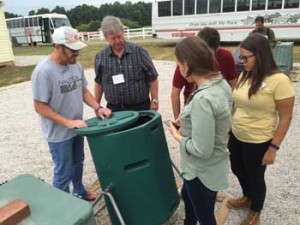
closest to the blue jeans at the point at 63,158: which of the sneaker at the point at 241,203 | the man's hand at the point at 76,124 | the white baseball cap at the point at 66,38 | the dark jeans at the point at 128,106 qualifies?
the man's hand at the point at 76,124

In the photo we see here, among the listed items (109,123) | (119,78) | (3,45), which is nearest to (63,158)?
(109,123)

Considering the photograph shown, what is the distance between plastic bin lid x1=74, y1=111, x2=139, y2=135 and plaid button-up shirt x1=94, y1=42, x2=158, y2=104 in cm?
63

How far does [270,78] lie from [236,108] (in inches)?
16.8

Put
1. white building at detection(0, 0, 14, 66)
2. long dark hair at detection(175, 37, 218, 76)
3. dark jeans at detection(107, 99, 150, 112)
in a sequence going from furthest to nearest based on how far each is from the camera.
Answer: white building at detection(0, 0, 14, 66) < dark jeans at detection(107, 99, 150, 112) < long dark hair at detection(175, 37, 218, 76)

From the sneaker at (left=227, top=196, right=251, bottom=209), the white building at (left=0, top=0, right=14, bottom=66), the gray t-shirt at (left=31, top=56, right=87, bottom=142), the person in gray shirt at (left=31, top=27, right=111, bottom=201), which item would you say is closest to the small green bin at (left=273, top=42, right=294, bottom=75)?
the sneaker at (left=227, top=196, right=251, bottom=209)

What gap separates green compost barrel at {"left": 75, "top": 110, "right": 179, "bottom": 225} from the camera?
2051mm

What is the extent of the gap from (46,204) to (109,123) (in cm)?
73

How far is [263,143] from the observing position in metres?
2.31

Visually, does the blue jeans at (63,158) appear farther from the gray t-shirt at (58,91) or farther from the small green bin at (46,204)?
the small green bin at (46,204)

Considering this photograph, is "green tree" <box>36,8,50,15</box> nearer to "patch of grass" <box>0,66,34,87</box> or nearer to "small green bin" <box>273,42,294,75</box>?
"patch of grass" <box>0,66,34,87</box>

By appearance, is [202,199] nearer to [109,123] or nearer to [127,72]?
[109,123]

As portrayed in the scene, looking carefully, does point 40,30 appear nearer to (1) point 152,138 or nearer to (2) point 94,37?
(2) point 94,37

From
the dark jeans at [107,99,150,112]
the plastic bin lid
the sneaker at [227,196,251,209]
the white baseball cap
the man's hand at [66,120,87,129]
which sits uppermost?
the white baseball cap

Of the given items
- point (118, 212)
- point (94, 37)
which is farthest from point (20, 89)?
point (94, 37)
